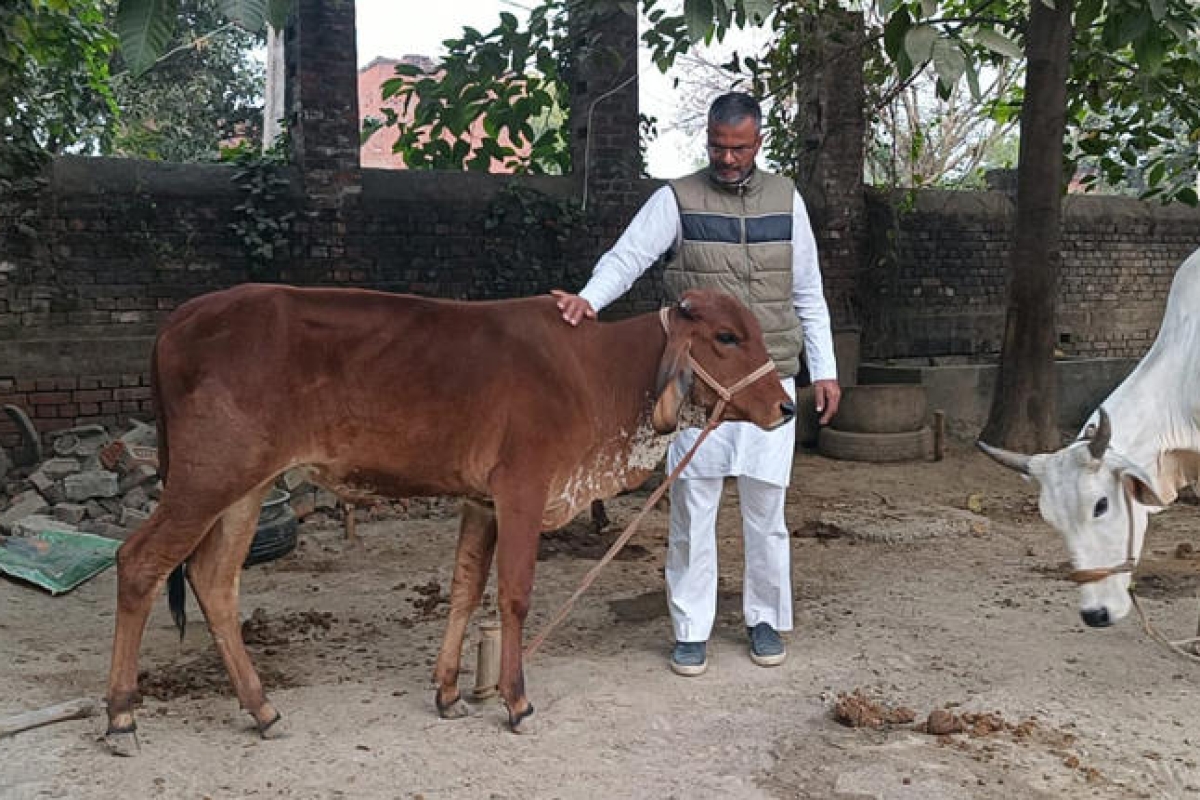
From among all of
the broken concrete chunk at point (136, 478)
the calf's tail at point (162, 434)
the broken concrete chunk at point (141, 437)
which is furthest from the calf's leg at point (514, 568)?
the broken concrete chunk at point (141, 437)

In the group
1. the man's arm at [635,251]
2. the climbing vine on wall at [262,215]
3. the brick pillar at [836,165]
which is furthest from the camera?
the brick pillar at [836,165]

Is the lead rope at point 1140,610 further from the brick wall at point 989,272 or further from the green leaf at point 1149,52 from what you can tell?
the brick wall at point 989,272

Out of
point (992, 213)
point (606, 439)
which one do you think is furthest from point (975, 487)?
point (606, 439)

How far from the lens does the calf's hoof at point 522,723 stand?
3658 mm

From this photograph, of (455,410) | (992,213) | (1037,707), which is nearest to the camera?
(455,410)

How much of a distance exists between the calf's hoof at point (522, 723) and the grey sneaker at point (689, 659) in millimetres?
741

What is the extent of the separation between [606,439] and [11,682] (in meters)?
2.36

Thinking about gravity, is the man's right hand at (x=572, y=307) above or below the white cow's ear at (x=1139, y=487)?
above

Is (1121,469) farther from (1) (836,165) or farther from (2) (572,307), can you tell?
(1) (836,165)

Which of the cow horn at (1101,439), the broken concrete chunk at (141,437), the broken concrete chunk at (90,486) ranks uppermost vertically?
the cow horn at (1101,439)

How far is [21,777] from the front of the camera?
3.25 m

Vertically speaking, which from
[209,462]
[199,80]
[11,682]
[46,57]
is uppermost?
[199,80]

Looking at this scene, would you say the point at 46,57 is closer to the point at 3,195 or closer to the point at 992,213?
the point at 3,195

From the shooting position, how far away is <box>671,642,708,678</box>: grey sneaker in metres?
4.24
